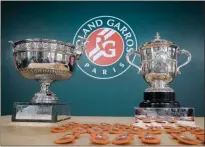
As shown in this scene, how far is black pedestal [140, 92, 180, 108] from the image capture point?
1.17 metres

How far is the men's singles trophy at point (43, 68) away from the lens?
3.36 ft

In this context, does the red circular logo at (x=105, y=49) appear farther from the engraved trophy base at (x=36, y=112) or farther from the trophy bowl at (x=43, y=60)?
the engraved trophy base at (x=36, y=112)

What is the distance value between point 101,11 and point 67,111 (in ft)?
4.65

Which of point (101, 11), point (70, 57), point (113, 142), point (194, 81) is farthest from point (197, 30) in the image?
point (113, 142)

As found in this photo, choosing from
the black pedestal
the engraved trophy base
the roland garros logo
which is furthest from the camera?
the roland garros logo

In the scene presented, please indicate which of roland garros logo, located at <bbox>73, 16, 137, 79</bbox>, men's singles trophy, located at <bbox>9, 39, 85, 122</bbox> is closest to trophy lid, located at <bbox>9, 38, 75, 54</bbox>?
men's singles trophy, located at <bbox>9, 39, 85, 122</bbox>

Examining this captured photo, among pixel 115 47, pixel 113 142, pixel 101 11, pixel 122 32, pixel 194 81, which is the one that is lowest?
pixel 113 142

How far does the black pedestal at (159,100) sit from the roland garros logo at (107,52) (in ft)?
3.48

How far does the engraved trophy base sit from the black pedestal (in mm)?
455

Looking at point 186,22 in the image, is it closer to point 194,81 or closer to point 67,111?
point 194,81

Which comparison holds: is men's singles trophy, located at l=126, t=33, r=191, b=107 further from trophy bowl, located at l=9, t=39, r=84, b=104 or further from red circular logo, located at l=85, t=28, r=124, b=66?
red circular logo, located at l=85, t=28, r=124, b=66

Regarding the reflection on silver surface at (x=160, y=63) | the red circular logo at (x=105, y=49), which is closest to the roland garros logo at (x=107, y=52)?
the red circular logo at (x=105, y=49)

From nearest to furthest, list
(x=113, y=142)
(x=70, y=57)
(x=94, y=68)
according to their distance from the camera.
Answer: (x=113, y=142) → (x=70, y=57) → (x=94, y=68)

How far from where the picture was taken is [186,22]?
2.35 meters
